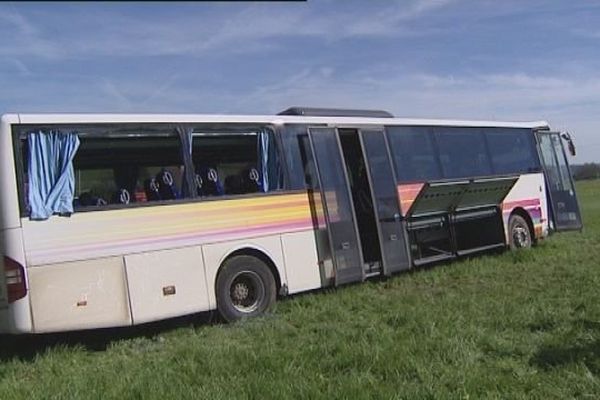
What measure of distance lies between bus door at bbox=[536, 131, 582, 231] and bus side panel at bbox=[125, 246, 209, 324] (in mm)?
9728

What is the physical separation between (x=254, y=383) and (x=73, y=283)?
2.79 metres

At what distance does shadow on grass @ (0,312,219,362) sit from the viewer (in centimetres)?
804

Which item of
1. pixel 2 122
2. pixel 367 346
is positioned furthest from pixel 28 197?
→ pixel 367 346

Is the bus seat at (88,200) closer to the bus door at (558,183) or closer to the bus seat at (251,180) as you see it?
the bus seat at (251,180)

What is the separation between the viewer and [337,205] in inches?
416

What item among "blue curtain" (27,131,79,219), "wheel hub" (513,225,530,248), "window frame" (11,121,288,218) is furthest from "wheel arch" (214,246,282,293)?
"wheel hub" (513,225,530,248)

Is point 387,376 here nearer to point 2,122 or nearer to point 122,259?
point 122,259

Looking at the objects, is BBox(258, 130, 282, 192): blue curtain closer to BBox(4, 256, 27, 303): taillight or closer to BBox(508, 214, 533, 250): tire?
BBox(4, 256, 27, 303): taillight

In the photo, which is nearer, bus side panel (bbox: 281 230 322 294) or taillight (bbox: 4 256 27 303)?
taillight (bbox: 4 256 27 303)

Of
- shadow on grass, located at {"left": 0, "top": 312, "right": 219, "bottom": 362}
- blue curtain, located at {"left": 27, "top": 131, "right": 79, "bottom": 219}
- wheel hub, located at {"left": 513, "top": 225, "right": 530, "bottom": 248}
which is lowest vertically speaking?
shadow on grass, located at {"left": 0, "top": 312, "right": 219, "bottom": 362}

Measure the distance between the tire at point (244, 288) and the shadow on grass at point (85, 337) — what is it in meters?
0.32

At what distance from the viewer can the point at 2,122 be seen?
24.7 feet

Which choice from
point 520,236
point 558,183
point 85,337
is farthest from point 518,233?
point 85,337

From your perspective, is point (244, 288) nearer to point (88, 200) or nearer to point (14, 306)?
point (88, 200)
